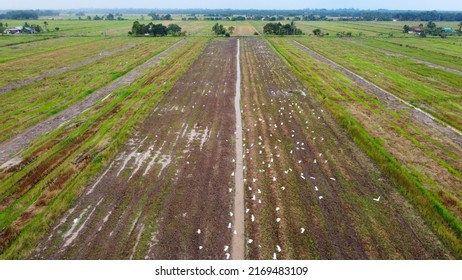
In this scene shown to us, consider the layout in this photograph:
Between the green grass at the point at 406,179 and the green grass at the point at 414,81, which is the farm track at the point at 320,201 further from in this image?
the green grass at the point at 414,81

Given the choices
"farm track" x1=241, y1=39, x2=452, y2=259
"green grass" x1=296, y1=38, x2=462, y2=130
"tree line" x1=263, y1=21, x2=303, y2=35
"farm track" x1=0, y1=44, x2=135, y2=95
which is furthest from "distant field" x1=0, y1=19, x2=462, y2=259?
"tree line" x1=263, y1=21, x2=303, y2=35

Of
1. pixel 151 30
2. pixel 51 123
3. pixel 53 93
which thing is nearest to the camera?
pixel 51 123

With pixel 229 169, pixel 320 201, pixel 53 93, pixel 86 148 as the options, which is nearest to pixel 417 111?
pixel 320 201

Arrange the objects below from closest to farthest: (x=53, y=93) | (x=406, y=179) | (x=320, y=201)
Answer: (x=320, y=201), (x=406, y=179), (x=53, y=93)

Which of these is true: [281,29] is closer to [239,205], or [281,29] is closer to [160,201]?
[239,205]

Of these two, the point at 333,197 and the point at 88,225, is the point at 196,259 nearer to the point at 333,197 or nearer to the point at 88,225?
the point at 88,225

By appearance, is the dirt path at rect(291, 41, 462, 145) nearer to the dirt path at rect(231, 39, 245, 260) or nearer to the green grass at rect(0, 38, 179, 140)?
the dirt path at rect(231, 39, 245, 260)

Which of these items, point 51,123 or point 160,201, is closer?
point 160,201

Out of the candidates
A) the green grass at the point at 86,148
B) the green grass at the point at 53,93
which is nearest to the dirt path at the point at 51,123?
the green grass at the point at 53,93
